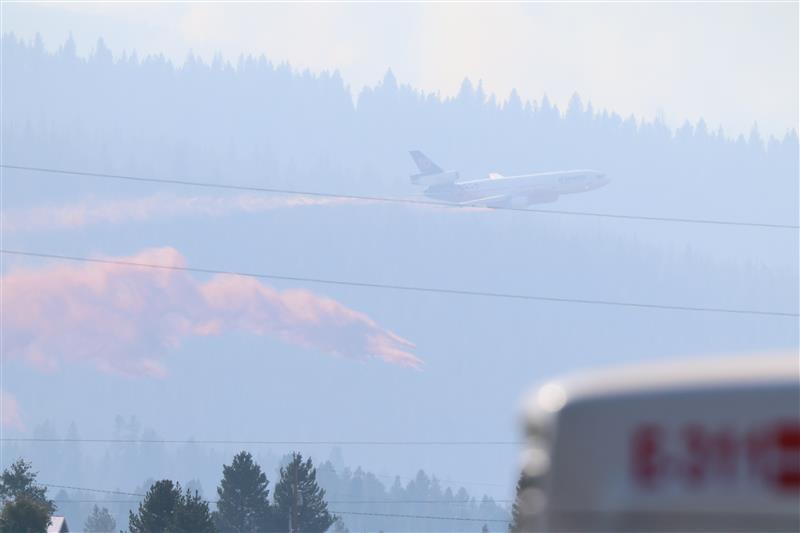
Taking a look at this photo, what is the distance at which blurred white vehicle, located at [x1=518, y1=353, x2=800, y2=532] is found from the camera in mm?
5281

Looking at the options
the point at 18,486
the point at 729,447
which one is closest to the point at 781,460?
the point at 729,447

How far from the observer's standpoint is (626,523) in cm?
554

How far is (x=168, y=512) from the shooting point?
7244 centimetres

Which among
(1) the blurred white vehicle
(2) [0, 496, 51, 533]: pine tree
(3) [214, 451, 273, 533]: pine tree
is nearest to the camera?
(1) the blurred white vehicle

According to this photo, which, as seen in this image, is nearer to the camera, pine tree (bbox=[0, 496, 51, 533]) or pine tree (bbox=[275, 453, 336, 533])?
pine tree (bbox=[0, 496, 51, 533])

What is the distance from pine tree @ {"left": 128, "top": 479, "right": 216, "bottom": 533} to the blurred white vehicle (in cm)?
6378

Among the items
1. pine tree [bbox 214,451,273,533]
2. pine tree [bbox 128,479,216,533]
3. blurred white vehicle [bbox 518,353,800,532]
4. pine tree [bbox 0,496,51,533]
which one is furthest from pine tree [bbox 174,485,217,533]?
blurred white vehicle [bbox 518,353,800,532]

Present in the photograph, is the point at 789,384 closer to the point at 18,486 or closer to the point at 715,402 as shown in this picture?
the point at 715,402

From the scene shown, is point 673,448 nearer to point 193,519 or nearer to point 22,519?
point 22,519

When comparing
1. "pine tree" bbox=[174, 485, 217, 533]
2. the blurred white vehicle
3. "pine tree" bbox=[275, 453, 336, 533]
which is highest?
"pine tree" bbox=[275, 453, 336, 533]

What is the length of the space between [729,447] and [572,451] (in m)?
0.59

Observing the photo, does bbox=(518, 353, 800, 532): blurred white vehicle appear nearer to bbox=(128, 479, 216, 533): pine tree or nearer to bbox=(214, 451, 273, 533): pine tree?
bbox=(128, 479, 216, 533): pine tree

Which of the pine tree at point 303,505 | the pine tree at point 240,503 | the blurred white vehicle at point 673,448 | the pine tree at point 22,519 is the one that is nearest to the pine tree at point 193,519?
the pine tree at point 22,519

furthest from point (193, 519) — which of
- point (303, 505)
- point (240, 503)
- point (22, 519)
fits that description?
point (240, 503)
